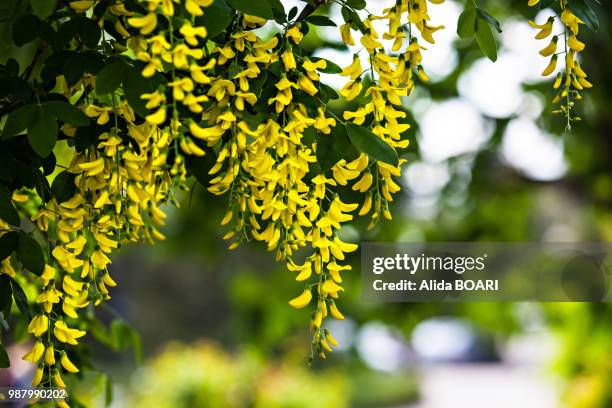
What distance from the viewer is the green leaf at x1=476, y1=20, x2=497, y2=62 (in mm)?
708

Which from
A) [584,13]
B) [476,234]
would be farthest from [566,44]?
[476,234]

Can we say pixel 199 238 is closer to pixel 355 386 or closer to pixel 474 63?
pixel 474 63

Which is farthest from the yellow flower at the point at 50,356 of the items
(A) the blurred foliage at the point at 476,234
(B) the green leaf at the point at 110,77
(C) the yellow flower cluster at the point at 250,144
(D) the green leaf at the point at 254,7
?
(A) the blurred foliage at the point at 476,234

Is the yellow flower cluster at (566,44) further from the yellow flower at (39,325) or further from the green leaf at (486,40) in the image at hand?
the yellow flower at (39,325)

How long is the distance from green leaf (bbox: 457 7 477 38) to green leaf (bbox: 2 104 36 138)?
38cm

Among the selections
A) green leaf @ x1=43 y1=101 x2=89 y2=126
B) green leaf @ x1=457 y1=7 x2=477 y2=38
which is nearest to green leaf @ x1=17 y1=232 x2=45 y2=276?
green leaf @ x1=43 y1=101 x2=89 y2=126

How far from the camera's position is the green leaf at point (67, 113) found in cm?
67

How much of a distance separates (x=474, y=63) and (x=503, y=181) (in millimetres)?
638

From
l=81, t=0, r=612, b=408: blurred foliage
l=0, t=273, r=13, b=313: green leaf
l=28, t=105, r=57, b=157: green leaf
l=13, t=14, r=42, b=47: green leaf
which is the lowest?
l=0, t=273, r=13, b=313: green leaf

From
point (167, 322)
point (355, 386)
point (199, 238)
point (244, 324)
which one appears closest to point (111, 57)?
point (199, 238)

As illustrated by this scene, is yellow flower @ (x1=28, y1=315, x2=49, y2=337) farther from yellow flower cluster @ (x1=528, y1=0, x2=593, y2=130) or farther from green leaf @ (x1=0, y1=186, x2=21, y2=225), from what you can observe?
yellow flower cluster @ (x1=528, y1=0, x2=593, y2=130)

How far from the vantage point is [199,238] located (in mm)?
3086

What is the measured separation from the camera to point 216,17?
585 millimetres

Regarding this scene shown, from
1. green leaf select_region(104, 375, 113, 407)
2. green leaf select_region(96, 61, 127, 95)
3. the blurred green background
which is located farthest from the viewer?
the blurred green background
